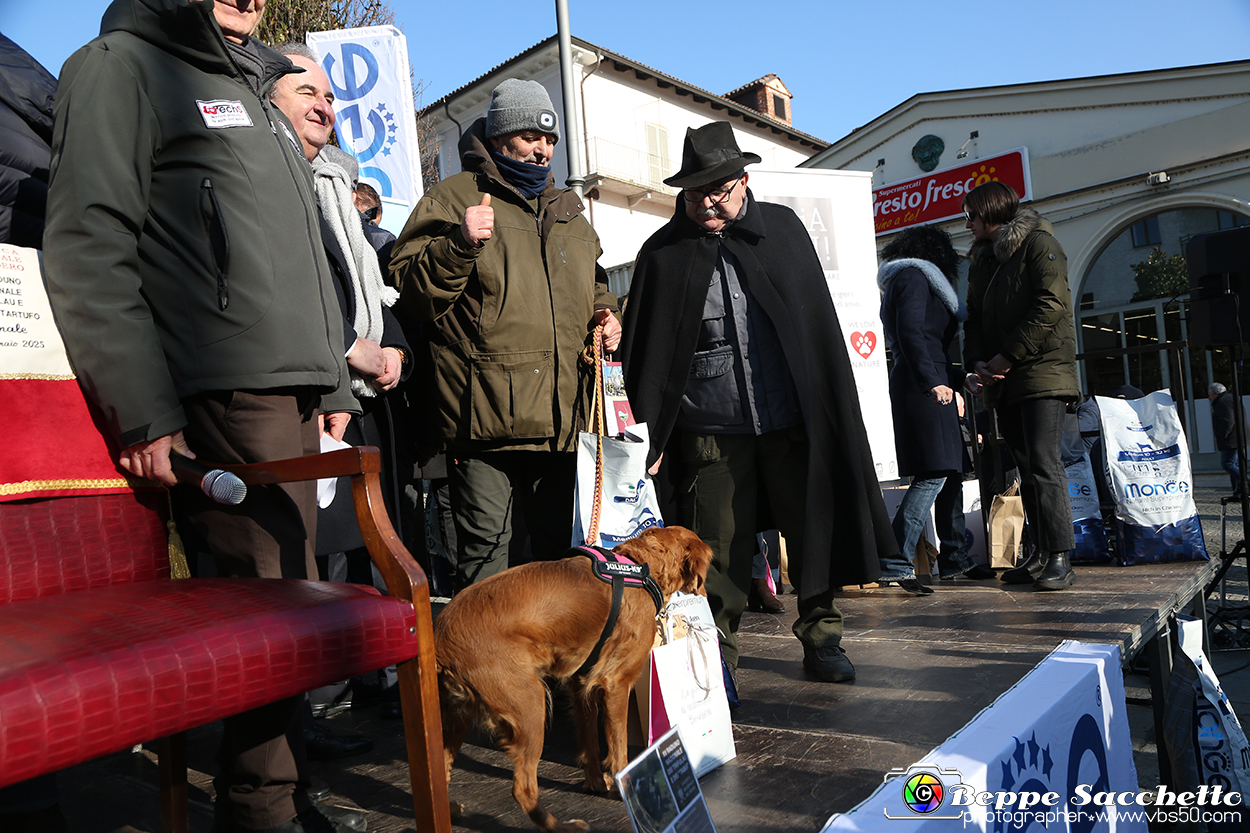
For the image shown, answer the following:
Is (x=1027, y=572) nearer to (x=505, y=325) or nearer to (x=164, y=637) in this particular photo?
(x=505, y=325)

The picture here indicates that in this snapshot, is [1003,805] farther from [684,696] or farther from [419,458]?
[419,458]

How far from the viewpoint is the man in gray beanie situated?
9.01 feet

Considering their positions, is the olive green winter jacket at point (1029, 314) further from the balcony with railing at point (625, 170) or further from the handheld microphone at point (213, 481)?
the balcony with railing at point (625, 170)

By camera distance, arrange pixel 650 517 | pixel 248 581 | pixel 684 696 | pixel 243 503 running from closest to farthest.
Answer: pixel 248 581 → pixel 243 503 → pixel 684 696 → pixel 650 517

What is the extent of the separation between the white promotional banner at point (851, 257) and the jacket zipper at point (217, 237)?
4.47 m

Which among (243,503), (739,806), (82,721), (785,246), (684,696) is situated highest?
(785,246)

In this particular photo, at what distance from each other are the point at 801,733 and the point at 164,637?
1934 mm

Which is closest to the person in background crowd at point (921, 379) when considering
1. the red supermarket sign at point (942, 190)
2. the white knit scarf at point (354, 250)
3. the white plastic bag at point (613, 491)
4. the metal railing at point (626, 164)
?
the white plastic bag at point (613, 491)

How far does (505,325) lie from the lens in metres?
2.78

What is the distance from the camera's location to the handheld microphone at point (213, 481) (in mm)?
1661

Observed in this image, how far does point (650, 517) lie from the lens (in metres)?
2.86

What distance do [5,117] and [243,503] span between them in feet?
3.73

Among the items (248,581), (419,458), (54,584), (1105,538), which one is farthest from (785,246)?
(1105,538)

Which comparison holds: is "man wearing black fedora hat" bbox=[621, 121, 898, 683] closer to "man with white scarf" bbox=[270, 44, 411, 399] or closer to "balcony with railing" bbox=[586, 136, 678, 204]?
"man with white scarf" bbox=[270, 44, 411, 399]
